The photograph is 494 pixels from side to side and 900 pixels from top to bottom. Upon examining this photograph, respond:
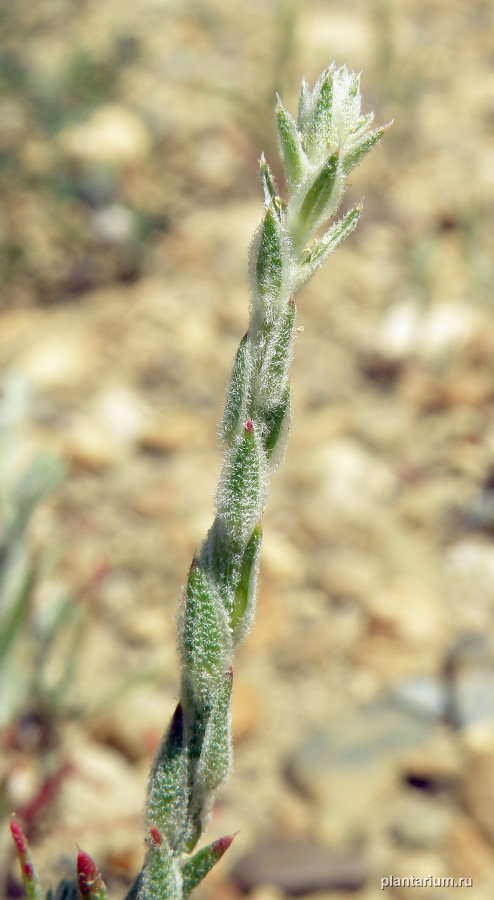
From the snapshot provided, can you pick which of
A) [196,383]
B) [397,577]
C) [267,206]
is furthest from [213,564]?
[196,383]

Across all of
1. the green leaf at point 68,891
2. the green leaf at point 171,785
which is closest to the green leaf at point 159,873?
the green leaf at point 171,785

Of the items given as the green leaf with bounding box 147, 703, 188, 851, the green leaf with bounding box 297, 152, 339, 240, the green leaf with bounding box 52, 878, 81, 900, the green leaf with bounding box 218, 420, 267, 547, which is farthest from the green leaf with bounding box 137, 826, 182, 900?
the green leaf with bounding box 297, 152, 339, 240

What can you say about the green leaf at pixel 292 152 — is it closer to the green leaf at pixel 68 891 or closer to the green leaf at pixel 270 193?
the green leaf at pixel 270 193

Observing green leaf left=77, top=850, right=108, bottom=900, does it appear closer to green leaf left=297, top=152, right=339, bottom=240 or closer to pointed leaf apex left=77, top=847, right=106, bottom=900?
pointed leaf apex left=77, top=847, right=106, bottom=900

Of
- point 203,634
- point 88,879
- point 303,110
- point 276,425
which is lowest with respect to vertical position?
point 88,879

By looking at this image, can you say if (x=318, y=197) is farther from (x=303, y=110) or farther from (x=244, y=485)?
(x=244, y=485)

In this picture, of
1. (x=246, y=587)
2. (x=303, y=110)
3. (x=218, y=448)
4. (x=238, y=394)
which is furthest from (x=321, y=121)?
(x=218, y=448)

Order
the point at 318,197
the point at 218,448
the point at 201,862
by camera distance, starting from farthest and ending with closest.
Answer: the point at 218,448
the point at 201,862
the point at 318,197
